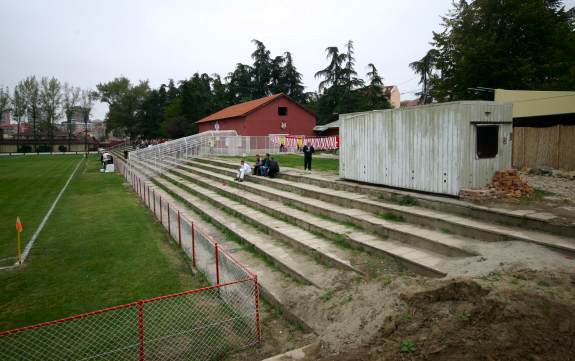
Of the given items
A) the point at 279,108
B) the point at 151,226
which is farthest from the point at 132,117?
the point at 151,226

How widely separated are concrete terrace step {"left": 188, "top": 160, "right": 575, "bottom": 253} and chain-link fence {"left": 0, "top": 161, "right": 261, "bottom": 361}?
447cm

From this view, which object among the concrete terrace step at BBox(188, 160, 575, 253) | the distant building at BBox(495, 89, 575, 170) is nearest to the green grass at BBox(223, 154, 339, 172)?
the concrete terrace step at BBox(188, 160, 575, 253)

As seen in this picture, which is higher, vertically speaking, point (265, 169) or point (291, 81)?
point (291, 81)

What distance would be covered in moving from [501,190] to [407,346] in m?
Result: 6.65

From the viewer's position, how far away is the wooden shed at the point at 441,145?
9336 millimetres

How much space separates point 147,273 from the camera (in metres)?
9.48

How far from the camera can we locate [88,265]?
10.1m

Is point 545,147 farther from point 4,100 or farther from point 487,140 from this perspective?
point 4,100

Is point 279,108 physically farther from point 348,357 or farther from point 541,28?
point 348,357

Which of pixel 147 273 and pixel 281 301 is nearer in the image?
pixel 281 301

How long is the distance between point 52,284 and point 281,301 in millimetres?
5915

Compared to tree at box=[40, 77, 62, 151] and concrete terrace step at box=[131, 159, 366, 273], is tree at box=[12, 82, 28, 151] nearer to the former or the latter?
tree at box=[40, 77, 62, 151]

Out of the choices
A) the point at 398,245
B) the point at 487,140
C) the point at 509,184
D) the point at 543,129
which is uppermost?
the point at 543,129

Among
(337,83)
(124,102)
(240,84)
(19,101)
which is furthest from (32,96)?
(337,83)
